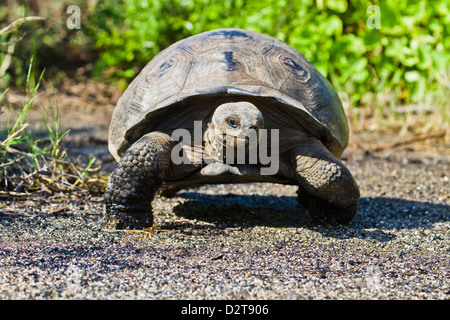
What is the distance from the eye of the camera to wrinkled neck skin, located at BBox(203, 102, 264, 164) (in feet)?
8.92

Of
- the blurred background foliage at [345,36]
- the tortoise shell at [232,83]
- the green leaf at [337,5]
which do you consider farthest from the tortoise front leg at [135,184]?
the green leaf at [337,5]

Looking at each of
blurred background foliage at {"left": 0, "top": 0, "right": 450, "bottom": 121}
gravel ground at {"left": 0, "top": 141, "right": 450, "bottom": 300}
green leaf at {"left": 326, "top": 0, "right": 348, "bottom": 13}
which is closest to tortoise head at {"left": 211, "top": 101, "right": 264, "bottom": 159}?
gravel ground at {"left": 0, "top": 141, "right": 450, "bottom": 300}

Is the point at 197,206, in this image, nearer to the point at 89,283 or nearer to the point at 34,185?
the point at 34,185

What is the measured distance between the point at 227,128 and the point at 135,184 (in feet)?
1.90

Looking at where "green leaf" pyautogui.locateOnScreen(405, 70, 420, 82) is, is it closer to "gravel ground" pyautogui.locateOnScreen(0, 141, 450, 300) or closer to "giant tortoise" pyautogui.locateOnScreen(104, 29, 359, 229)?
"gravel ground" pyautogui.locateOnScreen(0, 141, 450, 300)

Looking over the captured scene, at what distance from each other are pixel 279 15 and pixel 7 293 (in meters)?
5.29

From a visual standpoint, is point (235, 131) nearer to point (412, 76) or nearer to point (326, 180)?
point (326, 180)

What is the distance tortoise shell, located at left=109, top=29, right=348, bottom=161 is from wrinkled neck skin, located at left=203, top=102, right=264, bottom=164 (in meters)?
0.10

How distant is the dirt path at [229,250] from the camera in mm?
1989

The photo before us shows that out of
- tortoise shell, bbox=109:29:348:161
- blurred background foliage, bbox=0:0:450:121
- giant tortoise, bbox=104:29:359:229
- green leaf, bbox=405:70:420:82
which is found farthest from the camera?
green leaf, bbox=405:70:420:82

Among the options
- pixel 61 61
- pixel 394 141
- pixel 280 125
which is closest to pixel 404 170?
pixel 394 141

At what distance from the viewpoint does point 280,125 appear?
121 inches

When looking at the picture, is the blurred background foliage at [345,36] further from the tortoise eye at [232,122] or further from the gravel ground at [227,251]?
the tortoise eye at [232,122]

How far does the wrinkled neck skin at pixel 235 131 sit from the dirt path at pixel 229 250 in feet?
1.42
